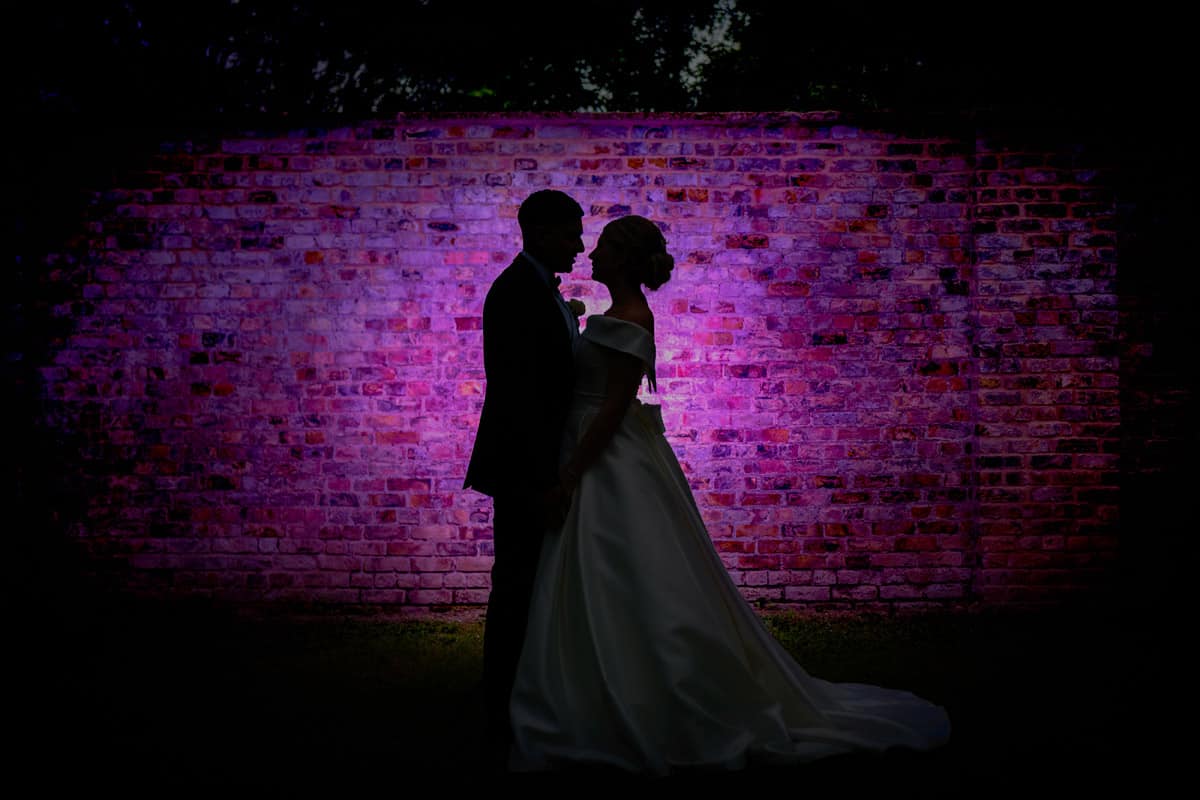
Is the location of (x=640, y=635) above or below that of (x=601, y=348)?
below

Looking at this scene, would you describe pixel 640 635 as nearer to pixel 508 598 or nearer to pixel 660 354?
pixel 508 598

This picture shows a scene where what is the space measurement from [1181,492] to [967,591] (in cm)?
122

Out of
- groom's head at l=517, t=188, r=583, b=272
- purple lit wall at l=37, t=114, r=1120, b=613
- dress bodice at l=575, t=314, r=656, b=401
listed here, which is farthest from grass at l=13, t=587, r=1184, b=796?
groom's head at l=517, t=188, r=583, b=272

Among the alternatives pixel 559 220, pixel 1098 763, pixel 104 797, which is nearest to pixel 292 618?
pixel 104 797

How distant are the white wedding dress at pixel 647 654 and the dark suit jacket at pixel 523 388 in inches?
3.1

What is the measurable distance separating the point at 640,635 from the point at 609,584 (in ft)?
0.60

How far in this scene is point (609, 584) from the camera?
2443mm

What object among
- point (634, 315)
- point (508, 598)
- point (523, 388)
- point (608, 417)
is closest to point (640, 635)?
point (508, 598)

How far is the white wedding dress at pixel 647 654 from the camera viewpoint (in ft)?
7.54

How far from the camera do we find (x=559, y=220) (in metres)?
2.68

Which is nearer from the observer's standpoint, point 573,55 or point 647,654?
point 647,654

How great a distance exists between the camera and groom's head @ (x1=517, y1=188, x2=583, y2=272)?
267 centimetres

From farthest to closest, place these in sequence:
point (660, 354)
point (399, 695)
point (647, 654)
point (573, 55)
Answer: point (573, 55)
point (660, 354)
point (399, 695)
point (647, 654)

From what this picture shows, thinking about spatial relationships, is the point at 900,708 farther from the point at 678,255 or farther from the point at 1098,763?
the point at 678,255
